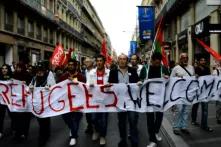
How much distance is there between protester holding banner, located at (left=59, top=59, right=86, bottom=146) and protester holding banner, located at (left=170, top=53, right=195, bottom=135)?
2035mm

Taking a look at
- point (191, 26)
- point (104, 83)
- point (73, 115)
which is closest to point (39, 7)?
point (191, 26)

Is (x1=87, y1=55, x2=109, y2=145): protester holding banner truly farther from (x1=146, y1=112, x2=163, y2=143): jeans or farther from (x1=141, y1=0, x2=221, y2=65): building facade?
(x1=141, y1=0, x2=221, y2=65): building facade

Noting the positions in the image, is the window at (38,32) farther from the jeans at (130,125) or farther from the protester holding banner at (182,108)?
the jeans at (130,125)

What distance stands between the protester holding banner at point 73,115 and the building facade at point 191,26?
992 cm

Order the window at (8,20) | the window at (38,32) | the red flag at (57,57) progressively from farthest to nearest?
the window at (38,32), the window at (8,20), the red flag at (57,57)

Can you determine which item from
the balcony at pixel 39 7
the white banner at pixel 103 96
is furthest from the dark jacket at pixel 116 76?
the balcony at pixel 39 7

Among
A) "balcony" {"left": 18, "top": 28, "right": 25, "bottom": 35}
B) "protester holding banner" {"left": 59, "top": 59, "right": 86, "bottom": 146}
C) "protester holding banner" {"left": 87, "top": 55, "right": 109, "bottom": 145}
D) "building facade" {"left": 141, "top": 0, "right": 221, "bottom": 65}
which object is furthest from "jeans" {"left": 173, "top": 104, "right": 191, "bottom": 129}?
"balcony" {"left": 18, "top": 28, "right": 25, "bottom": 35}

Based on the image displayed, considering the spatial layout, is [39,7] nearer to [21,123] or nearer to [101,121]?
[21,123]

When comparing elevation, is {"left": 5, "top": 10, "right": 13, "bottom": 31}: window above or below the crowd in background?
above

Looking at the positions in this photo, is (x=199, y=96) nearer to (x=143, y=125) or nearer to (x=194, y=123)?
(x=194, y=123)

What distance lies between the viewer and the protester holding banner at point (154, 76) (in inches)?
317

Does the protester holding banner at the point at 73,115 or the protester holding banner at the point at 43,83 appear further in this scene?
the protester holding banner at the point at 43,83

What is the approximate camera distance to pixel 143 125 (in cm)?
1098

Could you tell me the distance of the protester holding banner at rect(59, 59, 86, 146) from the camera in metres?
8.41
